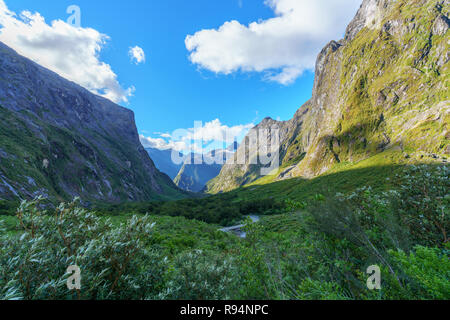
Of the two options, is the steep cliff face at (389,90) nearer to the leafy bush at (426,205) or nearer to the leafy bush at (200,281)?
the leafy bush at (426,205)

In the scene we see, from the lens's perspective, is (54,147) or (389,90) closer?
(54,147)

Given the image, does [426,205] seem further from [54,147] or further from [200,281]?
[54,147]

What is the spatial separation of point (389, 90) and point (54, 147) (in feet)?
610

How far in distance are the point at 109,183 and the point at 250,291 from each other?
11030 centimetres

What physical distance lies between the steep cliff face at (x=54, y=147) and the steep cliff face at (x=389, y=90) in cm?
12950

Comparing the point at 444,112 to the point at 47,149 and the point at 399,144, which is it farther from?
the point at 47,149

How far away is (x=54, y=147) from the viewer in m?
71.9

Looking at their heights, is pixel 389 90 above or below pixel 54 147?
above

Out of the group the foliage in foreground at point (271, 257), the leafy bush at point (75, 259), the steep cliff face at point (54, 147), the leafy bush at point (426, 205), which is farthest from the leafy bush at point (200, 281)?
the steep cliff face at point (54, 147)

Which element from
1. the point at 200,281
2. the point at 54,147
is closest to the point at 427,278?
the point at 200,281

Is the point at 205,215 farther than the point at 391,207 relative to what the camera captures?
Yes

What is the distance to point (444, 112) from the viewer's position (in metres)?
76.4

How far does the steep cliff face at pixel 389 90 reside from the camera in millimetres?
83812
